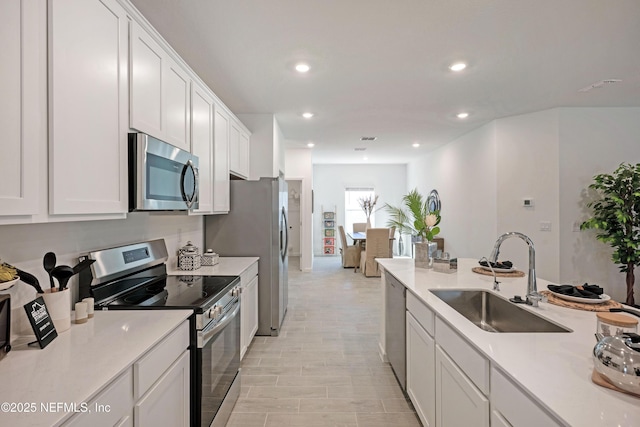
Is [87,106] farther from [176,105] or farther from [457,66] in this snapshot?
[457,66]

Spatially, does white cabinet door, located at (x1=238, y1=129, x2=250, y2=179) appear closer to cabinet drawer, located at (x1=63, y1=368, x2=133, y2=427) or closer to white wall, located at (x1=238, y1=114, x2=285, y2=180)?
white wall, located at (x1=238, y1=114, x2=285, y2=180)

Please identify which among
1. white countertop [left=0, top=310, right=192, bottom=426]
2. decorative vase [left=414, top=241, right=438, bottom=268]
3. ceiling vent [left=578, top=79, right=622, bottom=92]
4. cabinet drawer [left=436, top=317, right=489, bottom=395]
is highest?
ceiling vent [left=578, top=79, right=622, bottom=92]

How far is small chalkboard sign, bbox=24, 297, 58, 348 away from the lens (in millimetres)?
1125

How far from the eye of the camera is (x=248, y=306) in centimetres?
300

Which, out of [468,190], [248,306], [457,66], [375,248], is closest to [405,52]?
[457,66]

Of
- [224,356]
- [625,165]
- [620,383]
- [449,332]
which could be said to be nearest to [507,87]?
[625,165]

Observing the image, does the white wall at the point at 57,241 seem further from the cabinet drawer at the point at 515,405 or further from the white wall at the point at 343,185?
the white wall at the point at 343,185

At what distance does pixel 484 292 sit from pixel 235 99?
3286mm

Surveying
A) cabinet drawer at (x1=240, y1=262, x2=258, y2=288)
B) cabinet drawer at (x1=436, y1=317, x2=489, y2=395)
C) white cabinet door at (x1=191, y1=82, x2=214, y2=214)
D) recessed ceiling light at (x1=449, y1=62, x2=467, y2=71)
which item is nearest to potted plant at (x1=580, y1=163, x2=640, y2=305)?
recessed ceiling light at (x1=449, y1=62, x2=467, y2=71)

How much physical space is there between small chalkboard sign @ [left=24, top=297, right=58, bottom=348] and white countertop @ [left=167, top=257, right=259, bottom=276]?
1.28 meters

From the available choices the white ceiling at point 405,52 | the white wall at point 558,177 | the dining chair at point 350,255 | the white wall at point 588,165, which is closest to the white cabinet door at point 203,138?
the white ceiling at point 405,52

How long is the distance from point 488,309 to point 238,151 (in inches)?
115

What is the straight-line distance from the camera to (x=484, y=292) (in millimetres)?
2031

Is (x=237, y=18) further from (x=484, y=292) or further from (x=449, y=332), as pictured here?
(x=484, y=292)
